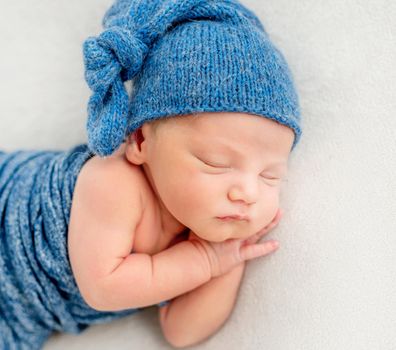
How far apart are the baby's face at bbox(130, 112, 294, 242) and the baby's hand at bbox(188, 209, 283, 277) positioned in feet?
0.31

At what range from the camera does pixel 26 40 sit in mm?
1483

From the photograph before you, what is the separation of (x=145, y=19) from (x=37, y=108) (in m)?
0.60

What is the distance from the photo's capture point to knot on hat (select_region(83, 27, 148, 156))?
0.95 m

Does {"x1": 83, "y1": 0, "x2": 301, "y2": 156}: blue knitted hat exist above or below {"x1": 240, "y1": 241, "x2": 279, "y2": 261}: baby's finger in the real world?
above

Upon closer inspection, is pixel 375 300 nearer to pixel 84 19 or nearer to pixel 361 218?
pixel 361 218

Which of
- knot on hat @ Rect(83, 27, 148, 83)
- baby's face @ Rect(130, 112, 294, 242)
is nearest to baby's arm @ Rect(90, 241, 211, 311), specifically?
baby's face @ Rect(130, 112, 294, 242)

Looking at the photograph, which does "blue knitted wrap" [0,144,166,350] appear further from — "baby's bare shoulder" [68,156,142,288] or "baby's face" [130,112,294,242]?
"baby's face" [130,112,294,242]

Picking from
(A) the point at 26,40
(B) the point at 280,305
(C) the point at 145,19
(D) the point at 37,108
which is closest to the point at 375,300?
(B) the point at 280,305

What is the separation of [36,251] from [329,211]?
62cm

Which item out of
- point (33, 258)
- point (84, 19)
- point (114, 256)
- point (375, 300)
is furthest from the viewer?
point (84, 19)

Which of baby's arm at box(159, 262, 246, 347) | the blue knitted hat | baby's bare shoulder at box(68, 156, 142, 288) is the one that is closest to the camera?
the blue knitted hat

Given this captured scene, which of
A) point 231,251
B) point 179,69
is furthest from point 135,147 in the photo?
point 231,251

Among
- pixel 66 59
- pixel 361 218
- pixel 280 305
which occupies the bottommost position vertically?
pixel 280 305

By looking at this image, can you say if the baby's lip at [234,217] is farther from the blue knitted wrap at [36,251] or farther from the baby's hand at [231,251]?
the blue knitted wrap at [36,251]
